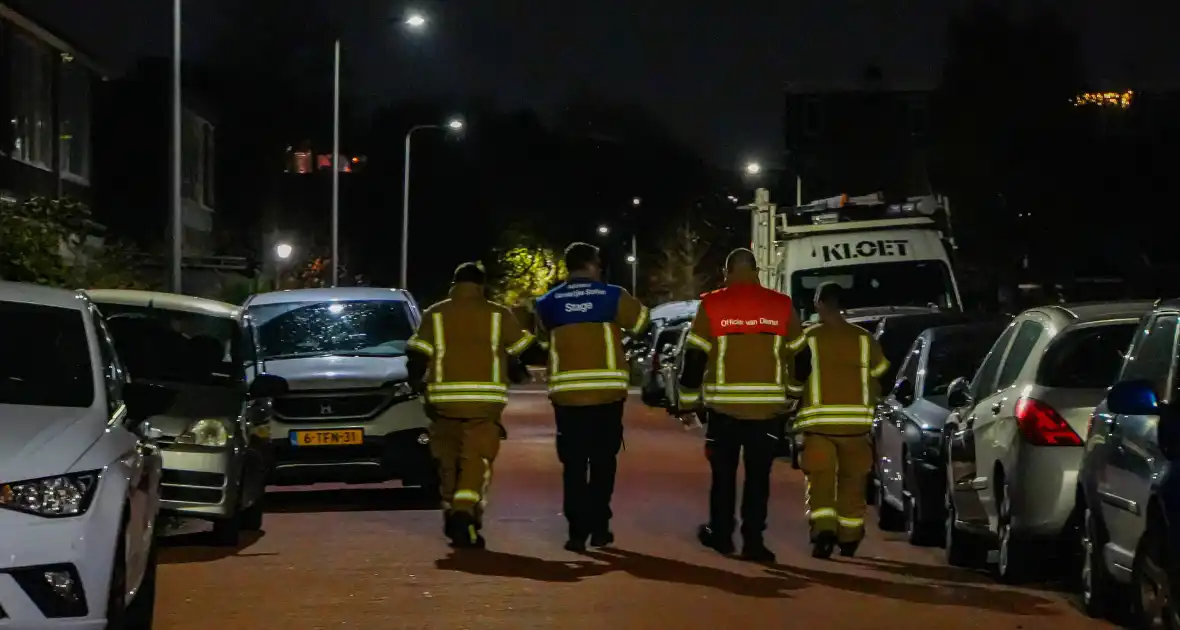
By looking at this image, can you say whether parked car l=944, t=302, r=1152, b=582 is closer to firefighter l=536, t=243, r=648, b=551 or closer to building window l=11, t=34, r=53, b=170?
firefighter l=536, t=243, r=648, b=551

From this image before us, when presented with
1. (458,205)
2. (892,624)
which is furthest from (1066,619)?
(458,205)

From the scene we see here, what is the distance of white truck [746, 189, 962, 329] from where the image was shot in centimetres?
2338

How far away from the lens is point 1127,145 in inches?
1706

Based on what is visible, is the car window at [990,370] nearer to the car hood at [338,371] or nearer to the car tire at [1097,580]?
the car tire at [1097,580]

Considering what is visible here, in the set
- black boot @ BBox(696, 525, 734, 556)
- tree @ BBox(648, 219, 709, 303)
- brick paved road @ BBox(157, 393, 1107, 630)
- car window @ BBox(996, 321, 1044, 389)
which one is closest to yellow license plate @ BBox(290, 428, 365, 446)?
→ brick paved road @ BBox(157, 393, 1107, 630)

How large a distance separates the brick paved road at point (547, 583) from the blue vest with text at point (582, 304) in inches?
58.6

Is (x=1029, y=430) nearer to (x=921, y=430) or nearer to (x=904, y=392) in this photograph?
(x=921, y=430)

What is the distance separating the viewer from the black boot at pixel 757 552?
39.4 ft

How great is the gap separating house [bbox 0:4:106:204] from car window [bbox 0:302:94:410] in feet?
71.3

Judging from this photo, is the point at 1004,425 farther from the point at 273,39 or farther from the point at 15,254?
the point at 273,39

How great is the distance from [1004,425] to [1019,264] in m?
32.9

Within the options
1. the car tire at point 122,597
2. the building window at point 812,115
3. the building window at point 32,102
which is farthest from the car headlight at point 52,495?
the building window at point 812,115

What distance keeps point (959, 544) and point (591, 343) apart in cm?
260

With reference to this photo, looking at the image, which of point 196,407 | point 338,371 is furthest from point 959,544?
point 338,371
